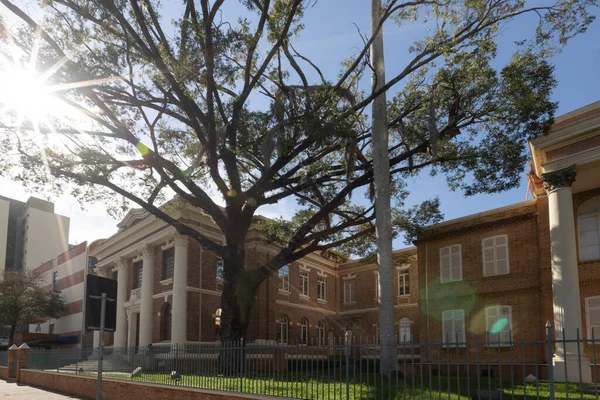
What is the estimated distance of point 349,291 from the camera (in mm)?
39531

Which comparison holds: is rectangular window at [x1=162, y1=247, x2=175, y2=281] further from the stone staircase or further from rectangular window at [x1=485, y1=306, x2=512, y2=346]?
rectangular window at [x1=485, y1=306, x2=512, y2=346]

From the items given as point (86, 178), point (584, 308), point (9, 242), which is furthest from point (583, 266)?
point (9, 242)

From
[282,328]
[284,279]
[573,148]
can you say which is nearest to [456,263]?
[573,148]

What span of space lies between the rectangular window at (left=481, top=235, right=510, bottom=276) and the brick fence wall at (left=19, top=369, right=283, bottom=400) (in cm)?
1578

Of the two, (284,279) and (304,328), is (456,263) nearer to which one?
(284,279)

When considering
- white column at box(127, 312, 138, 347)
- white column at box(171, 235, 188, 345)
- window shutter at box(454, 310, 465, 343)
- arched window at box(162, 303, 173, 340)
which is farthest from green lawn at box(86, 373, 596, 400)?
white column at box(127, 312, 138, 347)

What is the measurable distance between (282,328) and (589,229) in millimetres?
20308

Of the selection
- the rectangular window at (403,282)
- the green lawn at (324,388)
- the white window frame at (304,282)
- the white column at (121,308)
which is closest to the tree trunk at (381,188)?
the green lawn at (324,388)

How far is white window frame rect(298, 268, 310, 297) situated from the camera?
37.2 metres

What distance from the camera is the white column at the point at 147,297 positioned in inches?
1204

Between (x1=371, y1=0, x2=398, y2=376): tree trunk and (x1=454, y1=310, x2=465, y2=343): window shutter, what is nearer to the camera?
(x1=371, y1=0, x2=398, y2=376): tree trunk

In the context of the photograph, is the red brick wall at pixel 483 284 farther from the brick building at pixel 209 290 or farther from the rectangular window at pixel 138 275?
the rectangular window at pixel 138 275

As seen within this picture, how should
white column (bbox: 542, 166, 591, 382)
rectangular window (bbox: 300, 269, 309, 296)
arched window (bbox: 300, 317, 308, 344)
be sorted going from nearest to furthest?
white column (bbox: 542, 166, 591, 382) → arched window (bbox: 300, 317, 308, 344) → rectangular window (bbox: 300, 269, 309, 296)

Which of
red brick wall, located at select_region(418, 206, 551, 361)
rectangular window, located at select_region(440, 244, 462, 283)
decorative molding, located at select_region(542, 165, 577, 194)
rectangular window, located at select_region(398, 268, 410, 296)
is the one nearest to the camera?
decorative molding, located at select_region(542, 165, 577, 194)
